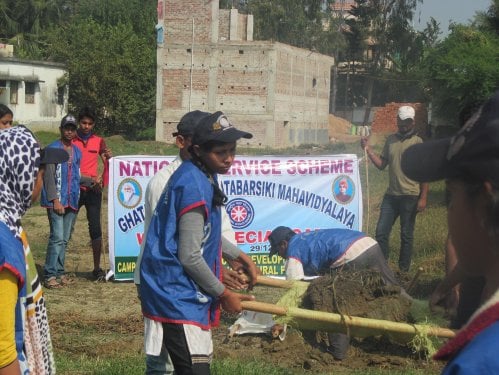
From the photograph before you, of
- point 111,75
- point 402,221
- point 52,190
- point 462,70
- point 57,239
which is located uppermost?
point 462,70

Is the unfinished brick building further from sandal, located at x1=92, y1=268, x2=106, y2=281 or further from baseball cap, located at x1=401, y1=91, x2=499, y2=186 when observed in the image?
baseball cap, located at x1=401, y1=91, x2=499, y2=186

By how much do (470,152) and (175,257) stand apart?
2651 mm

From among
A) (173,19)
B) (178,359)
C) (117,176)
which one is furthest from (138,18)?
(178,359)

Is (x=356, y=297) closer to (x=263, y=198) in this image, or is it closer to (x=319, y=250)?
(x=319, y=250)

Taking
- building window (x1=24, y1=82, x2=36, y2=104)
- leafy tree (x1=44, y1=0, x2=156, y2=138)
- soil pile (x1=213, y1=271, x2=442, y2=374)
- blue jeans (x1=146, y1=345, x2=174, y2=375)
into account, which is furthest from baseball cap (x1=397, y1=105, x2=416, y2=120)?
leafy tree (x1=44, y1=0, x2=156, y2=138)

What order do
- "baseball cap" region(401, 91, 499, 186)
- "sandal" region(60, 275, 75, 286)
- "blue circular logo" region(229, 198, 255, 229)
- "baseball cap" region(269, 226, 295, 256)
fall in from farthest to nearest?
"blue circular logo" region(229, 198, 255, 229) < "sandal" region(60, 275, 75, 286) < "baseball cap" region(269, 226, 295, 256) < "baseball cap" region(401, 91, 499, 186)

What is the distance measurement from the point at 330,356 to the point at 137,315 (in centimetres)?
236

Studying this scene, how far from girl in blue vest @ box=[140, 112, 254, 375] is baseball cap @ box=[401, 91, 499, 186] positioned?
2.35 m

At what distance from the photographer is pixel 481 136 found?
58.4 inches

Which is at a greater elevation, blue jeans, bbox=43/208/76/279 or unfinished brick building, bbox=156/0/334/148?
unfinished brick building, bbox=156/0/334/148

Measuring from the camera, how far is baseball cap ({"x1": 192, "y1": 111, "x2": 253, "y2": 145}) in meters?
4.12

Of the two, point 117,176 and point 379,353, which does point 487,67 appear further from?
point 379,353

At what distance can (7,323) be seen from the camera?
284 cm

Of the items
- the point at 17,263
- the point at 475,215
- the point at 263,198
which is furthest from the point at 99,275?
the point at 475,215
